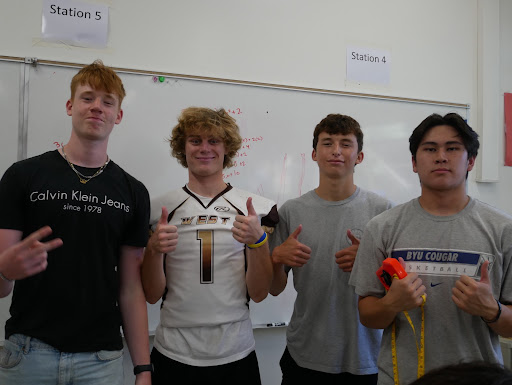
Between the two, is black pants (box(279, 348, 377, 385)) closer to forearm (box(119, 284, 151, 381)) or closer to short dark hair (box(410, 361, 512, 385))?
forearm (box(119, 284, 151, 381))

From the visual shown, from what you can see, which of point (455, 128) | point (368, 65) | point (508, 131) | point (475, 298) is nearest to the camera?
point (475, 298)

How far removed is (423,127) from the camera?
139cm

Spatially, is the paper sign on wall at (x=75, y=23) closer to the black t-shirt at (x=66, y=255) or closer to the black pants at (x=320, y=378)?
the black t-shirt at (x=66, y=255)

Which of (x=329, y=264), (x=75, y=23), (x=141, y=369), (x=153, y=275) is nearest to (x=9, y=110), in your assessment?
(x=75, y=23)

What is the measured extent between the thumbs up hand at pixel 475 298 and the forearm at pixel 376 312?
19 cm

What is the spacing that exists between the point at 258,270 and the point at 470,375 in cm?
107

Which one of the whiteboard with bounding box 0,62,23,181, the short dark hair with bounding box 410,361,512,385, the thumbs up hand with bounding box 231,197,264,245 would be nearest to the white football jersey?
the thumbs up hand with bounding box 231,197,264,245

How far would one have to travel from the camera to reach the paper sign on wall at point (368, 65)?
2.61 metres

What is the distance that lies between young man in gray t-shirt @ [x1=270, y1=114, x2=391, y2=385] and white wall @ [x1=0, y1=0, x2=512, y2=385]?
807mm

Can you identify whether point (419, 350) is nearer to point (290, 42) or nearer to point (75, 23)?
point (290, 42)

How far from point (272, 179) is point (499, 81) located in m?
1.85

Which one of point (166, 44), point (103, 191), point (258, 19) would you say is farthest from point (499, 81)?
point (103, 191)

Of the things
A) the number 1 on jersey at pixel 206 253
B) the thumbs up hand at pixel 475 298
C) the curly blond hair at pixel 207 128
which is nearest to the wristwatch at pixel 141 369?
the number 1 on jersey at pixel 206 253

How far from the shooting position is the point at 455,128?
1.35 meters
